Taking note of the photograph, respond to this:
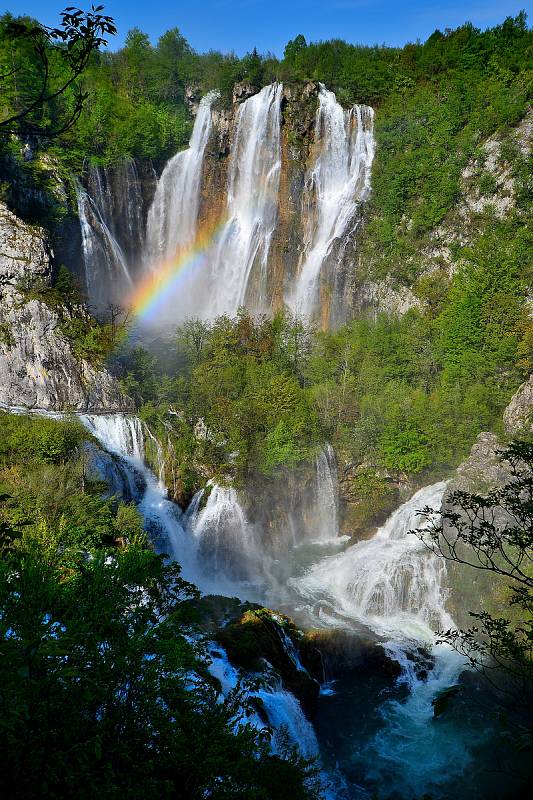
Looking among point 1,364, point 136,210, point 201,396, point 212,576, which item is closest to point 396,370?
point 201,396

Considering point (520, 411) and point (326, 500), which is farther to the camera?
point (326, 500)

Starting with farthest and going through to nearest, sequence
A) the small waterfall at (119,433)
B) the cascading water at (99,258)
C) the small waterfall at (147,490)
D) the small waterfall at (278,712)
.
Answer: the cascading water at (99,258), the small waterfall at (119,433), the small waterfall at (147,490), the small waterfall at (278,712)

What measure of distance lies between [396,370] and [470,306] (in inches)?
204

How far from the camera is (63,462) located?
18.7 m

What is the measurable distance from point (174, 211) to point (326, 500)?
88.6ft

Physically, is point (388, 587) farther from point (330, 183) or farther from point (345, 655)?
point (330, 183)

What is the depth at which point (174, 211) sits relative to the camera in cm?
4028

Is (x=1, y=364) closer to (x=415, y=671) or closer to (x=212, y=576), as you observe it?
(x=212, y=576)

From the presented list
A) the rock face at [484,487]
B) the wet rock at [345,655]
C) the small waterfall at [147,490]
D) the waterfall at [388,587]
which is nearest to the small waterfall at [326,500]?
the waterfall at [388,587]

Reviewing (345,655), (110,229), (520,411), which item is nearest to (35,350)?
(110,229)

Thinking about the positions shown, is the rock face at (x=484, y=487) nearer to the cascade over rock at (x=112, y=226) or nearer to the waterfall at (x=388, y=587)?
the waterfall at (x=388, y=587)

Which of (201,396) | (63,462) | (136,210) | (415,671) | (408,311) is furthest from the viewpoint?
(136,210)

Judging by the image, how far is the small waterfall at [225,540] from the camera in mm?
22578

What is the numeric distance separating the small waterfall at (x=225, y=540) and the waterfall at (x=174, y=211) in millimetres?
23991
